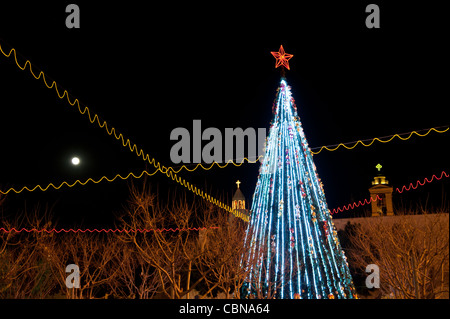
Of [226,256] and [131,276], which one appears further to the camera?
[131,276]

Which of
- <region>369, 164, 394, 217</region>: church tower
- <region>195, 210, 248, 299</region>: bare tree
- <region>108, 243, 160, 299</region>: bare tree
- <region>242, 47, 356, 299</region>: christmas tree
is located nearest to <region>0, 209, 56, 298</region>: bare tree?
<region>108, 243, 160, 299</region>: bare tree

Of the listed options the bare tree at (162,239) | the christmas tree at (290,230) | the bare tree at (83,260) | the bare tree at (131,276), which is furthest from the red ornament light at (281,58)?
the bare tree at (131,276)

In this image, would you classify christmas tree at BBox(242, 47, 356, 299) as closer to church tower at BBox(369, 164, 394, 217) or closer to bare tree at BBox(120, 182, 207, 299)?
bare tree at BBox(120, 182, 207, 299)

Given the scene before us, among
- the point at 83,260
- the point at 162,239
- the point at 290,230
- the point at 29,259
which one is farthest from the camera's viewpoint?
the point at 83,260

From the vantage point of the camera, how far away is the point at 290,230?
34.9 feet

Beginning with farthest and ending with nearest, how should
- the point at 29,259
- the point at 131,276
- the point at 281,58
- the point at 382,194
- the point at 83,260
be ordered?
1. the point at 382,194
2. the point at 131,276
3. the point at 83,260
4. the point at 29,259
5. the point at 281,58

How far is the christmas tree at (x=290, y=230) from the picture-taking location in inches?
412

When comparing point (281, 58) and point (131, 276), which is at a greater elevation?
point (281, 58)

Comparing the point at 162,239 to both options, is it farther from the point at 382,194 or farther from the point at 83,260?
the point at 382,194

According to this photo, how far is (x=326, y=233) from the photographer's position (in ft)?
35.6

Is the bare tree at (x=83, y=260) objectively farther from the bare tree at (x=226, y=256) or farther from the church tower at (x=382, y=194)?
the church tower at (x=382, y=194)

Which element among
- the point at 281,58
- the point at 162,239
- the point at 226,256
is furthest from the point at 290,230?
the point at 281,58
